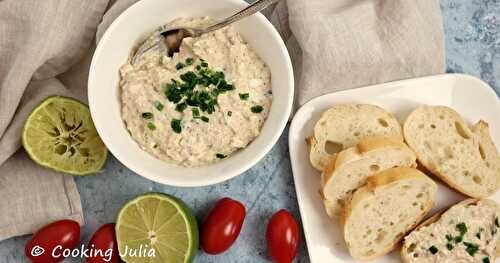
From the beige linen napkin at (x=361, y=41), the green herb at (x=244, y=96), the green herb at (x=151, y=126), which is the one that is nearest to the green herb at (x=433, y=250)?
the beige linen napkin at (x=361, y=41)

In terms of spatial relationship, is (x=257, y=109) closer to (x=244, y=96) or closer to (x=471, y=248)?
(x=244, y=96)

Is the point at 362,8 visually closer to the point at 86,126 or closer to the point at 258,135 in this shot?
the point at 258,135

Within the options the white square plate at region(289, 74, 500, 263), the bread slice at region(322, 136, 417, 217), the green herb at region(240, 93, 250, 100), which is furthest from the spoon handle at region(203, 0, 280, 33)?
the bread slice at region(322, 136, 417, 217)

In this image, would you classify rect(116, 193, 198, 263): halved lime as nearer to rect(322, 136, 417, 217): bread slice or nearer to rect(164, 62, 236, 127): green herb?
rect(164, 62, 236, 127): green herb

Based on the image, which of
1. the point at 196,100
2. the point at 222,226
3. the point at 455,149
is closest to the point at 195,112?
the point at 196,100

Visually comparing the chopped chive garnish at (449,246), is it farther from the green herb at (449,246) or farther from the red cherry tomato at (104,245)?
the red cherry tomato at (104,245)

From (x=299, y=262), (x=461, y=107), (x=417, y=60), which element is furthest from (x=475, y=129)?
(x=299, y=262)
